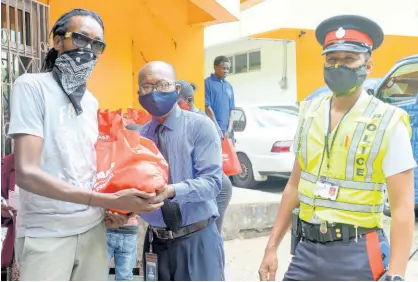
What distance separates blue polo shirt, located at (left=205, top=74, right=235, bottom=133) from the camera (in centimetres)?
796

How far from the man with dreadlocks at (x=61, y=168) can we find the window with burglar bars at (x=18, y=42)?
2.69m

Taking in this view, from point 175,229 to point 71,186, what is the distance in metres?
0.80

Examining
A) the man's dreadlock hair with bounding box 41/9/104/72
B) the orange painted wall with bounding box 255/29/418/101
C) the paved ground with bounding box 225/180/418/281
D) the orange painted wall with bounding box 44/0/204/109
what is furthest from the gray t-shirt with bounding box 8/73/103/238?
the orange painted wall with bounding box 255/29/418/101

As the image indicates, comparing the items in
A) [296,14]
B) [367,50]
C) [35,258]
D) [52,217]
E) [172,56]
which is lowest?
[35,258]

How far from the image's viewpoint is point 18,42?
5242 mm

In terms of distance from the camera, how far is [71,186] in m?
2.19

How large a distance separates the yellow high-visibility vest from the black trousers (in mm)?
647

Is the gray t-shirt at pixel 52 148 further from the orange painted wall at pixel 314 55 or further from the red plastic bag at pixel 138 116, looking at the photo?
the orange painted wall at pixel 314 55

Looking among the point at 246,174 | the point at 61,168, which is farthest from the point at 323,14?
the point at 61,168

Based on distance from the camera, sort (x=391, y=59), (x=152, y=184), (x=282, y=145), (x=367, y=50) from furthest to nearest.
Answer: (x=391, y=59), (x=282, y=145), (x=367, y=50), (x=152, y=184)

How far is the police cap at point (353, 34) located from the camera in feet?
8.20

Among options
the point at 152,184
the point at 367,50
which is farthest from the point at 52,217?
the point at 367,50

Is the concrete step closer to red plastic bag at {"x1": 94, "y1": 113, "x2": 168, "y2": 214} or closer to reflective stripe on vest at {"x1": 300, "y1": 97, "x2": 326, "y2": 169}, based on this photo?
reflective stripe on vest at {"x1": 300, "y1": 97, "x2": 326, "y2": 169}

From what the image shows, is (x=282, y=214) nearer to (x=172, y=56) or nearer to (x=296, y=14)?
(x=172, y=56)
